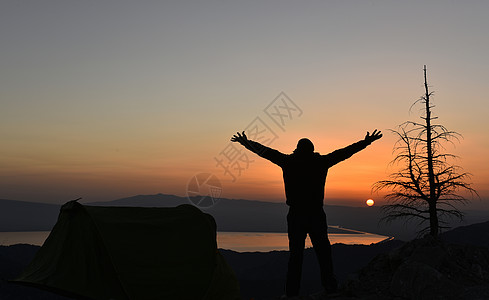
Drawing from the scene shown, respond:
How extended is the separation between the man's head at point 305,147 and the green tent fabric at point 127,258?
2.42m

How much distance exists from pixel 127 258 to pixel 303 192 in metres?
3.35

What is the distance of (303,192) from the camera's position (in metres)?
8.11

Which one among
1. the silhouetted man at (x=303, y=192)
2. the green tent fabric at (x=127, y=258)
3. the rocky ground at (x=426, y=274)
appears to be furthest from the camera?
the rocky ground at (x=426, y=274)

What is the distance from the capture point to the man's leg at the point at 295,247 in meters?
8.08

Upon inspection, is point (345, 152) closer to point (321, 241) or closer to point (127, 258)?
point (321, 241)

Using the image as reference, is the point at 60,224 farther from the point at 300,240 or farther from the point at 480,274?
the point at 480,274

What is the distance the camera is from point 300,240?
8070 millimetres

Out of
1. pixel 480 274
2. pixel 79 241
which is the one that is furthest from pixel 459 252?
pixel 79 241

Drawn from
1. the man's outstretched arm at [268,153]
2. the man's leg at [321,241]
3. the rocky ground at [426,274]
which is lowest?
the rocky ground at [426,274]

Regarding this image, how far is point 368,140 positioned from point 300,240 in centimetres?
233

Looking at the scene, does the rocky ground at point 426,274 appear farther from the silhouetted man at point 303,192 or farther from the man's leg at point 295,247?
the silhouetted man at point 303,192

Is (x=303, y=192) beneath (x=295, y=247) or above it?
above

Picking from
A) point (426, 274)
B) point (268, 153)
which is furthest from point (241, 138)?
point (426, 274)

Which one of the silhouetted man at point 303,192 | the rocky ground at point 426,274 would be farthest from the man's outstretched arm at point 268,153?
the rocky ground at point 426,274
